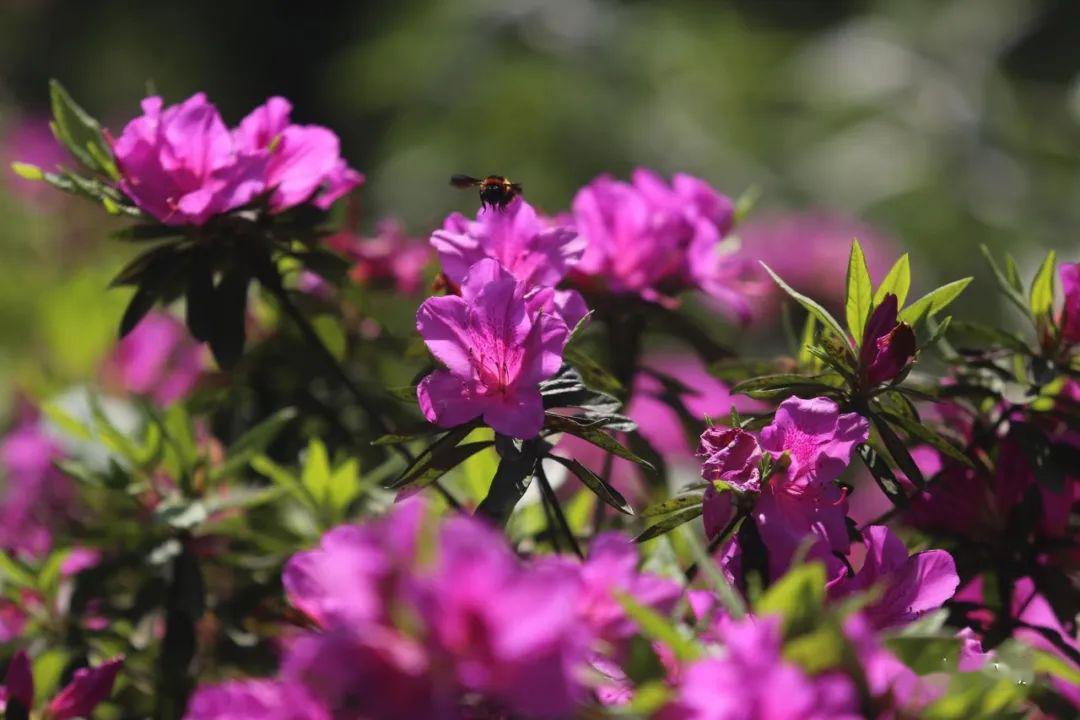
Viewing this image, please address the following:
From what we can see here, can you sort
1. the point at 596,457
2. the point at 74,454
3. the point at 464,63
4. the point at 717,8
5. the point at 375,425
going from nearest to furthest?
the point at 375,425, the point at 74,454, the point at 596,457, the point at 464,63, the point at 717,8

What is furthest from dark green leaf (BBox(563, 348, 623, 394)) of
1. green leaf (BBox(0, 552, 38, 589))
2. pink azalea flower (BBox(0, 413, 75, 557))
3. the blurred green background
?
the blurred green background

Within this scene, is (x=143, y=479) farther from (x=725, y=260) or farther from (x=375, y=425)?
(x=725, y=260)

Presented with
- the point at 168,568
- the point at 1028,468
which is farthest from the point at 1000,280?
the point at 168,568

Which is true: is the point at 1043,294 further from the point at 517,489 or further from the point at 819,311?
the point at 517,489

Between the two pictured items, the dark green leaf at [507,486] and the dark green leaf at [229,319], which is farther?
the dark green leaf at [229,319]

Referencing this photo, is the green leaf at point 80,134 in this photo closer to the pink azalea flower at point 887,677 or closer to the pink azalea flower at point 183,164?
the pink azalea flower at point 183,164

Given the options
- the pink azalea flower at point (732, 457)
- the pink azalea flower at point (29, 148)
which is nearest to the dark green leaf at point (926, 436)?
the pink azalea flower at point (732, 457)

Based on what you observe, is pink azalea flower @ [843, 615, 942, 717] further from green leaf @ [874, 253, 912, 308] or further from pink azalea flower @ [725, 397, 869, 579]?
green leaf @ [874, 253, 912, 308]
